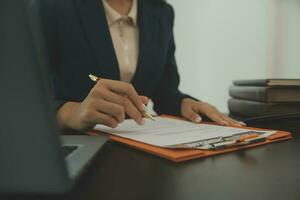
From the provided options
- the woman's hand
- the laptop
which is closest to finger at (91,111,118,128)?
the woman's hand

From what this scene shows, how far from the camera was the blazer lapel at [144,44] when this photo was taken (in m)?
1.01

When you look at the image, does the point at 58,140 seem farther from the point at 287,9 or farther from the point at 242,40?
the point at 287,9

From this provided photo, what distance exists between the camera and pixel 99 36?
2.97 feet

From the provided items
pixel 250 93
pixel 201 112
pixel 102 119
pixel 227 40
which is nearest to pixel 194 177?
pixel 102 119

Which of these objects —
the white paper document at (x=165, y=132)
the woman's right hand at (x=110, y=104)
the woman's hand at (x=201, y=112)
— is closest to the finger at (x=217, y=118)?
the woman's hand at (x=201, y=112)

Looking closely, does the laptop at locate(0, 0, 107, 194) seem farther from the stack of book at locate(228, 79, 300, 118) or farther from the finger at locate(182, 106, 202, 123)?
the stack of book at locate(228, 79, 300, 118)

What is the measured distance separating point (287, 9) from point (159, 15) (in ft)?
2.67

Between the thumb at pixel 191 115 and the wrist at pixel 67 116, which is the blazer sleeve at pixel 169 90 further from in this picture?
the wrist at pixel 67 116

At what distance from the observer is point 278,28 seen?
1609 millimetres

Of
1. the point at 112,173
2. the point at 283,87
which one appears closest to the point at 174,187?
the point at 112,173

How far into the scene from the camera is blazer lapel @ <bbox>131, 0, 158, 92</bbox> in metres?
1.01

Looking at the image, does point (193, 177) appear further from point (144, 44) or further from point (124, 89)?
point (144, 44)

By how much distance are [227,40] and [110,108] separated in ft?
3.64

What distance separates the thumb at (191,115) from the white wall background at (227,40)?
27.8 inches
